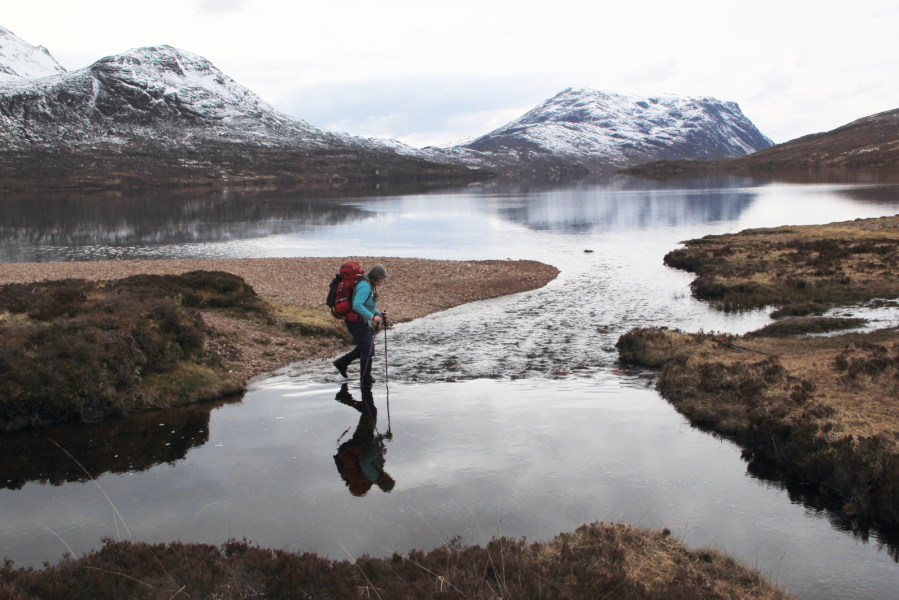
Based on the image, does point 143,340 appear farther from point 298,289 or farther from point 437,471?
point 298,289

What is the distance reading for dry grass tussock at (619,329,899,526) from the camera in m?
9.16

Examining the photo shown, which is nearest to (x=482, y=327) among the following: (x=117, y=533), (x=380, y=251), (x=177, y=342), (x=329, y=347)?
(x=329, y=347)

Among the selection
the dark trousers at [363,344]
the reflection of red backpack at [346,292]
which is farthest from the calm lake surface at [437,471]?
the reflection of red backpack at [346,292]

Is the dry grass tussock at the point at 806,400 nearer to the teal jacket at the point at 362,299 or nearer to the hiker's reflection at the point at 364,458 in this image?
the hiker's reflection at the point at 364,458

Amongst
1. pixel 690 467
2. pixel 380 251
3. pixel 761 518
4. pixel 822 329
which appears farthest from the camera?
pixel 380 251

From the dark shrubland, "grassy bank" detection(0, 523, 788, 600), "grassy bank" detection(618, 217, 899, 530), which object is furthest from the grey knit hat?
"grassy bank" detection(618, 217, 899, 530)

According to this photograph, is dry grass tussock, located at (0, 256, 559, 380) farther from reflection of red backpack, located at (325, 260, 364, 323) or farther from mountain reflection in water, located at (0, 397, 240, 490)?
reflection of red backpack, located at (325, 260, 364, 323)

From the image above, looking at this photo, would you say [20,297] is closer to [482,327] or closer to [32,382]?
[32,382]

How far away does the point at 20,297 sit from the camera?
1712cm

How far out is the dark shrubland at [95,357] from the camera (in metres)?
12.2

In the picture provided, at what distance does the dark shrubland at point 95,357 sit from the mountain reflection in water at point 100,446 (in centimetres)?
48

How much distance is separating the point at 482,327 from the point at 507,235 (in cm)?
4069

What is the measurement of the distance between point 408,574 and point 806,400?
913 centimetres

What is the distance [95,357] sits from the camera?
43.2 feet
